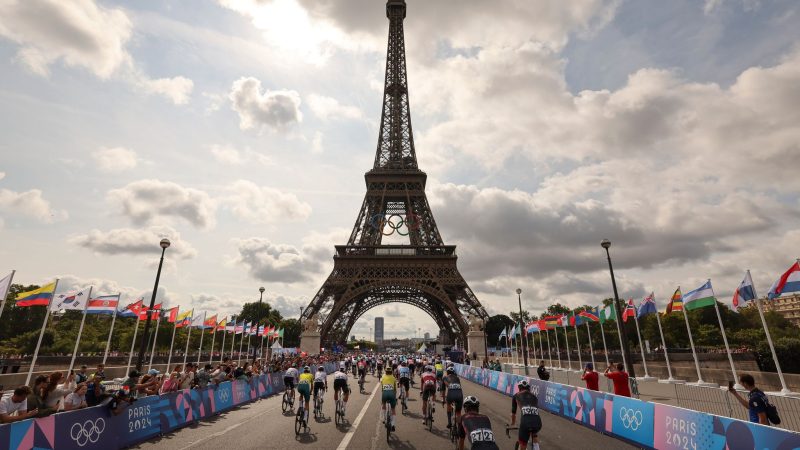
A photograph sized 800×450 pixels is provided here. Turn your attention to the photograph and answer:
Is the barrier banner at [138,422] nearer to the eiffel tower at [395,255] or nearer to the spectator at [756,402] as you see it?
the spectator at [756,402]

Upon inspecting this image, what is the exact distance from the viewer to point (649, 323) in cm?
6956

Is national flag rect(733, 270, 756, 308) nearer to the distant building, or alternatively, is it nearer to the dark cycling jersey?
the dark cycling jersey

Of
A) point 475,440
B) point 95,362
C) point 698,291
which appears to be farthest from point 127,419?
point 95,362

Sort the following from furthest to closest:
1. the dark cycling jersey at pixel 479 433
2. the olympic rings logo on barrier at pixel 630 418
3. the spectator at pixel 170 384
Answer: the spectator at pixel 170 384, the olympic rings logo on barrier at pixel 630 418, the dark cycling jersey at pixel 479 433

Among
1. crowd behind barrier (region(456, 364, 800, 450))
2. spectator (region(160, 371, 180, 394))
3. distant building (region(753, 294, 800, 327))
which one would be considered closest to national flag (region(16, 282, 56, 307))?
spectator (region(160, 371, 180, 394))

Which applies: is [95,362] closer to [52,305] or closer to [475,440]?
[52,305]

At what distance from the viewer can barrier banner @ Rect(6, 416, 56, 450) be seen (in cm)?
782

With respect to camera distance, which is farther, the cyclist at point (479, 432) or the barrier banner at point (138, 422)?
the barrier banner at point (138, 422)

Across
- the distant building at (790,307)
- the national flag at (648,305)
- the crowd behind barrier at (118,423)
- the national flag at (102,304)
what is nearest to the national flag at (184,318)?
the national flag at (102,304)

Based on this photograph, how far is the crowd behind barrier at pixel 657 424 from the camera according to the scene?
7.48 meters

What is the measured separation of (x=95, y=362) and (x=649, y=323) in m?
78.1

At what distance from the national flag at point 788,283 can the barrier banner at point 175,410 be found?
21368mm

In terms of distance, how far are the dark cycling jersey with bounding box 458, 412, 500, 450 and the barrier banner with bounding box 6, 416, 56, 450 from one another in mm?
8302

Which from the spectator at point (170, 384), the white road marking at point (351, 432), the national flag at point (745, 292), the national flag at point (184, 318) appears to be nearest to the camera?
the white road marking at point (351, 432)
